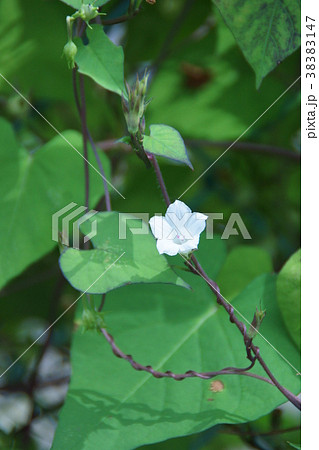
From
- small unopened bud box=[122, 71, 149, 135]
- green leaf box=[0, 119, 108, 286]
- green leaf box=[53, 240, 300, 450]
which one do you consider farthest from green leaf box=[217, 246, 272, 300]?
small unopened bud box=[122, 71, 149, 135]

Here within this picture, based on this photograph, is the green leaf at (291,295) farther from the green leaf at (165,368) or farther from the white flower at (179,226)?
the white flower at (179,226)

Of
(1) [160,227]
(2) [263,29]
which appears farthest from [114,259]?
Result: (2) [263,29]

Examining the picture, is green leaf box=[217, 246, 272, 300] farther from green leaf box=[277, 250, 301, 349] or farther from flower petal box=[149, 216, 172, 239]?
flower petal box=[149, 216, 172, 239]

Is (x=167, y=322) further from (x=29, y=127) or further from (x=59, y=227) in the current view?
(x=29, y=127)

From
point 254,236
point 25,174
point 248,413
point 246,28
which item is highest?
point 246,28

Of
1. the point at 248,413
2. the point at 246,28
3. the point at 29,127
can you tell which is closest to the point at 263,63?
the point at 246,28

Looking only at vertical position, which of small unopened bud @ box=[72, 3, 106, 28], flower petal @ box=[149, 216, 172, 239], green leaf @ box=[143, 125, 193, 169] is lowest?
flower petal @ box=[149, 216, 172, 239]
